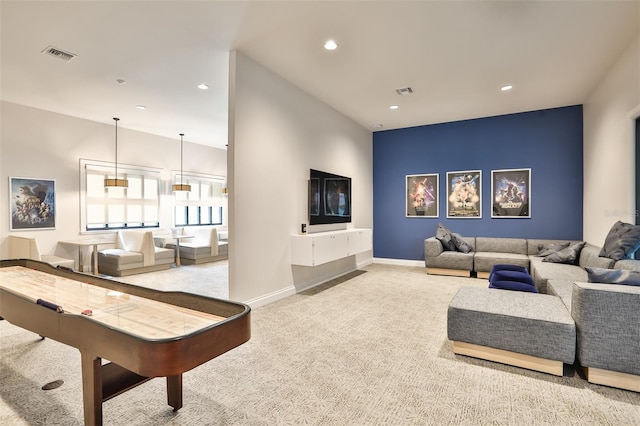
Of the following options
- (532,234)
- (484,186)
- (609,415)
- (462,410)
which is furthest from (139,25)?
(532,234)

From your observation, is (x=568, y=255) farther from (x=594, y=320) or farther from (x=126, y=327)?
(x=126, y=327)

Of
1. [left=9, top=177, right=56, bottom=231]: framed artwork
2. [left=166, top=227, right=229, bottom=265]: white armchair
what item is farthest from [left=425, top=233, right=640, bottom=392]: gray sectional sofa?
[left=9, top=177, right=56, bottom=231]: framed artwork

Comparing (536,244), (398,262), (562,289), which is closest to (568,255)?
(536,244)

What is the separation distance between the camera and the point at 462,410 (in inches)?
78.0

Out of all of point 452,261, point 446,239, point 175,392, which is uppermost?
point 446,239

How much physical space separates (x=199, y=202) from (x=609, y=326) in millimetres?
8797

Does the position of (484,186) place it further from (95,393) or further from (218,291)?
(95,393)

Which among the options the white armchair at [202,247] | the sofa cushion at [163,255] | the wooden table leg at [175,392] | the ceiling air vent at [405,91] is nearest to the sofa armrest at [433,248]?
the ceiling air vent at [405,91]

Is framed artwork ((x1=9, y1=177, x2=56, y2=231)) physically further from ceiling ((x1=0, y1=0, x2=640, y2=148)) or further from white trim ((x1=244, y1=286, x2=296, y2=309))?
white trim ((x1=244, y1=286, x2=296, y2=309))

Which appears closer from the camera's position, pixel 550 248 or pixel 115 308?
pixel 115 308

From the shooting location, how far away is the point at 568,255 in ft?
15.5

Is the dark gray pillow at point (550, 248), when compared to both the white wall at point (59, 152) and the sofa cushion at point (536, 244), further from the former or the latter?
the white wall at point (59, 152)

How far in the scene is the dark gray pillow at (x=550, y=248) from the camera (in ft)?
17.3

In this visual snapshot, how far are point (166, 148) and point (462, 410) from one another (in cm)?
828
